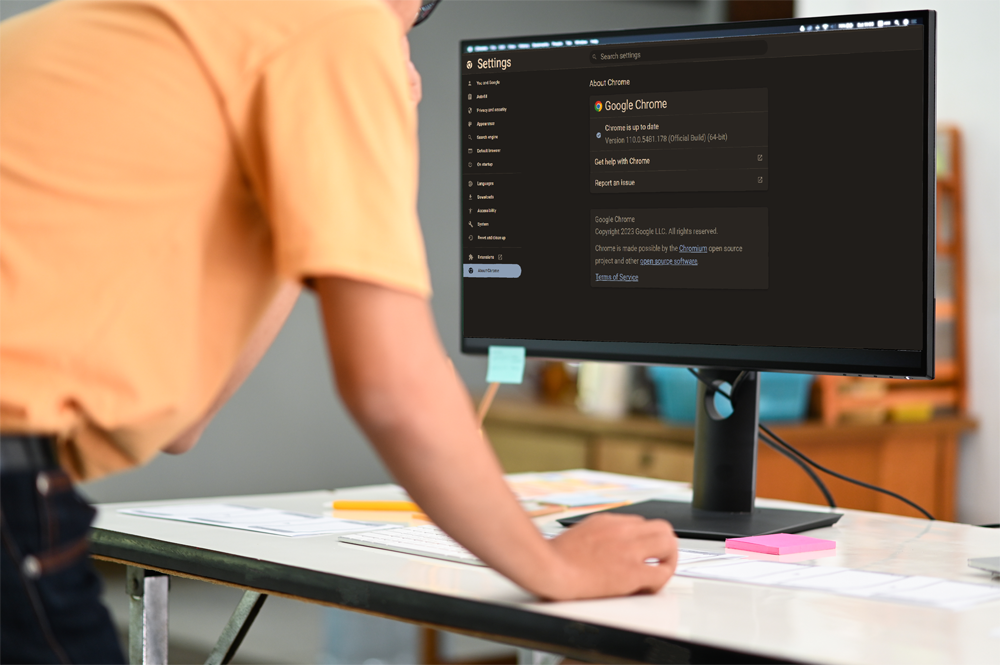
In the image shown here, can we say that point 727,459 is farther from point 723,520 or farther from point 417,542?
point 417,542

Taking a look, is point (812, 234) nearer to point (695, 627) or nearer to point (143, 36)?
point (695, 627)

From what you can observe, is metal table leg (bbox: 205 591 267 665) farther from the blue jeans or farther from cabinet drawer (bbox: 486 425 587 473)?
cabinet drawer (bbox: 486 425 587 473)

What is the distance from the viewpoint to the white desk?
2.46ft

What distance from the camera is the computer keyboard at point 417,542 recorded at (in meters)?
1.03

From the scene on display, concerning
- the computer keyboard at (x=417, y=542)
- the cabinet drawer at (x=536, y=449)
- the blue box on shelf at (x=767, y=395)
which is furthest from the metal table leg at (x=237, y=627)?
the cabinet drawer at (x=536, y=449)

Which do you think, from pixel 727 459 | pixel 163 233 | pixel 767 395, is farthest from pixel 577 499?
pixel 767 395

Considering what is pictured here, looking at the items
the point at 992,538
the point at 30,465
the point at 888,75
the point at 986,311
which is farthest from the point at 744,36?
the point at 986,311

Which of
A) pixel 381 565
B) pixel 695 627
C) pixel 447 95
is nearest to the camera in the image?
pixel 695 627

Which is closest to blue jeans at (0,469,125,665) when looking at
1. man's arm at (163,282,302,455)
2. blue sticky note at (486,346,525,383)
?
man's arm at (163,282,302,455)

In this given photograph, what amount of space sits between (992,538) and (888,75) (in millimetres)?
509

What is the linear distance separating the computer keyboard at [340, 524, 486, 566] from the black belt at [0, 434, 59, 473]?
415 mm

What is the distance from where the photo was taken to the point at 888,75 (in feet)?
3.82

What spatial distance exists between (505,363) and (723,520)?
32 cm

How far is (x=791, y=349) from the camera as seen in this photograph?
3.95ft
